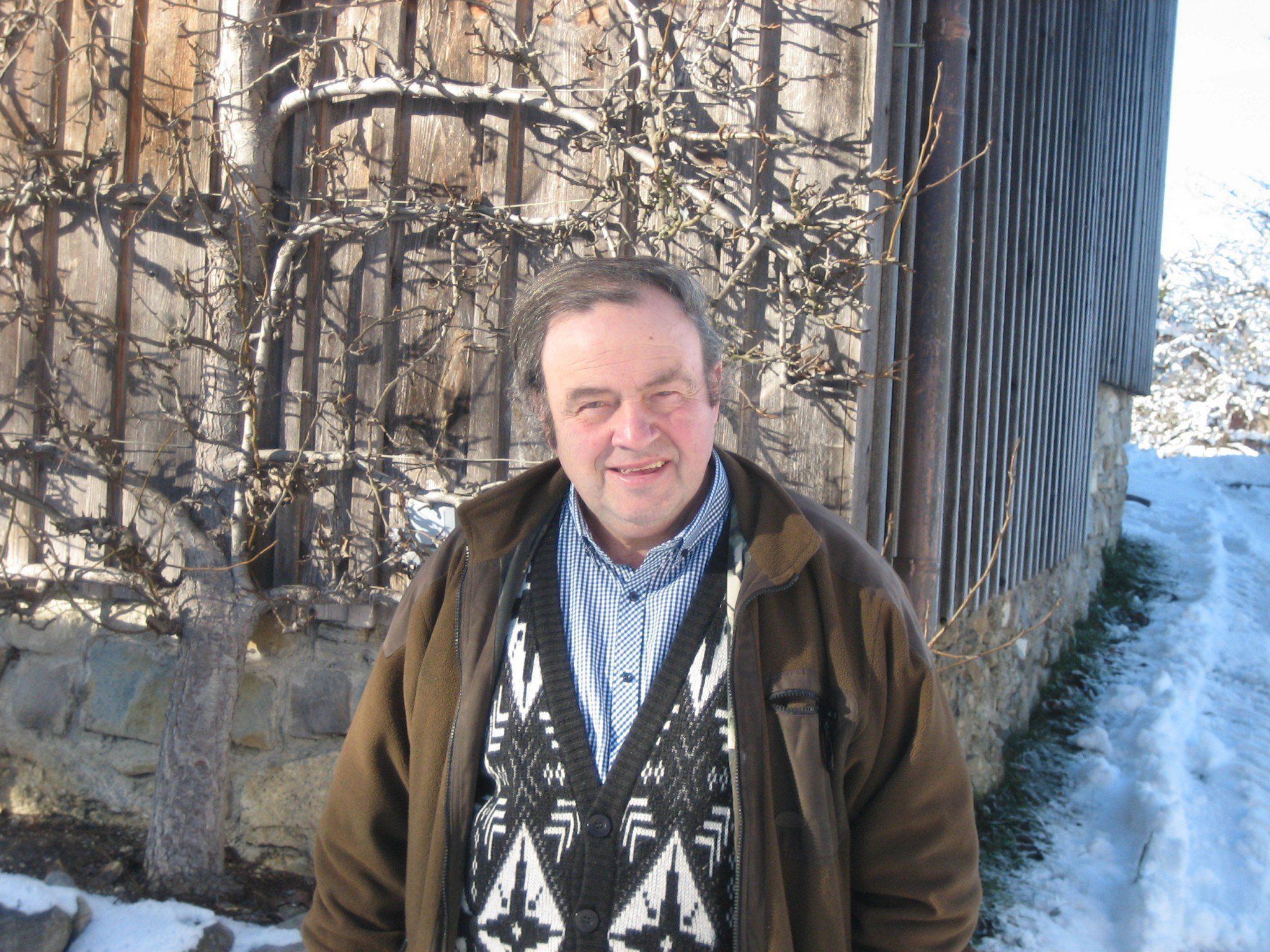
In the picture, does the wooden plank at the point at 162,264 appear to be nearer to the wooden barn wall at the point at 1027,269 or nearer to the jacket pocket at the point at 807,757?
the wooden barn wall at the point at 1027,269

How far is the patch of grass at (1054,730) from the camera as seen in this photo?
3.71 meters

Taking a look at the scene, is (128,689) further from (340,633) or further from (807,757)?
(807,757)

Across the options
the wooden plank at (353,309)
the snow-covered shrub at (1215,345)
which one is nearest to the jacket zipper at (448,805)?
the wooden plank at (353,309)

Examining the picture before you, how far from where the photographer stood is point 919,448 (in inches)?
119

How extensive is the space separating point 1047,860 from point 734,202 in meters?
2.76

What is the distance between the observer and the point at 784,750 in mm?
1464

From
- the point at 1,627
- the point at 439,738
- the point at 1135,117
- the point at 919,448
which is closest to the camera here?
the point at 439,738

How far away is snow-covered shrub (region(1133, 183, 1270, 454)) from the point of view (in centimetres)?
1588

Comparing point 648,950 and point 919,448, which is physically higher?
point 919,448

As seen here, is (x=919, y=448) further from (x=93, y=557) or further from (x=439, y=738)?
(x=93, y=557)

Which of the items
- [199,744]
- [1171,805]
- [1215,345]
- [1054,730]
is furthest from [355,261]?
[1215,345]

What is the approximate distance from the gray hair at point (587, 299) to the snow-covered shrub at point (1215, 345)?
52.1ft

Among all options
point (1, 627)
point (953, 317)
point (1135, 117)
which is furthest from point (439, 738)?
point (1135, 117)

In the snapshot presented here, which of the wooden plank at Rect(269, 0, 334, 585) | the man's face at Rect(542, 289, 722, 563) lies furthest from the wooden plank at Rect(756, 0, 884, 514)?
the wooden plank at Rect(269, 0, 334, 585)
